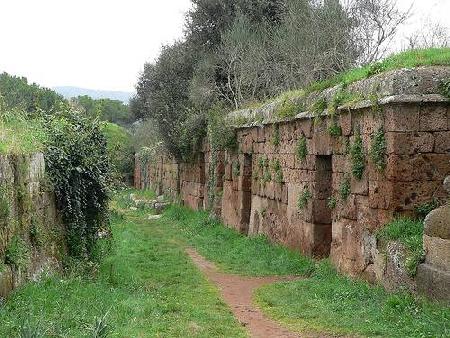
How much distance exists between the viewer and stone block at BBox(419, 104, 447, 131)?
8.40m

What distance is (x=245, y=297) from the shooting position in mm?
9234

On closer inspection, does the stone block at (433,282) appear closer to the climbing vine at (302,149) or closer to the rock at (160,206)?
the climbing vine at (302,149)

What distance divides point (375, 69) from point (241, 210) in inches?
304

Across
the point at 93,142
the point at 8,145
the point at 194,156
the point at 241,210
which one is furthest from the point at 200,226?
the point at 8,145

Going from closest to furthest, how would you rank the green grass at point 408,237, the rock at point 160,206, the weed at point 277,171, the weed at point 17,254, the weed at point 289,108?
the weed at point 17,254
the green grass at point 408,237
the weed at point 289,108
the weed at point 277,171
the rock at point 160,206

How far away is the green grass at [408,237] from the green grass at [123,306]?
7.49ft

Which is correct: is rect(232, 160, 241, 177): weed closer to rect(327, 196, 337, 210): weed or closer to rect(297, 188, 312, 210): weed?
rect(297, 188, 312, 210): weed

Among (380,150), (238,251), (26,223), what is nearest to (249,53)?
(238,251)

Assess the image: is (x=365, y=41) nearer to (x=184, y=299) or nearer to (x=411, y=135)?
(x=411, y=135)

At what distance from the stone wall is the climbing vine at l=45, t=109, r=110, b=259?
11.5 inches

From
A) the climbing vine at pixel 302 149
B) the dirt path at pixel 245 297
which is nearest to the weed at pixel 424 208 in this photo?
the dirt path at pixel 245 297

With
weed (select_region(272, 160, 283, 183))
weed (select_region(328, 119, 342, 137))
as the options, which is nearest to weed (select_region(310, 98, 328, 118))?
weed (select_region(328, 119, 342, 137))

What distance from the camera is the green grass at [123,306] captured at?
236 inches

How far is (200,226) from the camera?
60.1 ft
